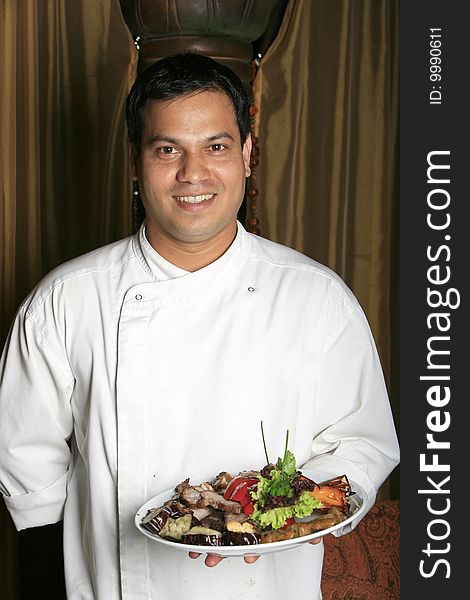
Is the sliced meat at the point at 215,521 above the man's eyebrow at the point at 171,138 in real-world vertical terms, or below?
below

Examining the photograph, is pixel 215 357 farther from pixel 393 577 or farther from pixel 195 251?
pixel 393 577

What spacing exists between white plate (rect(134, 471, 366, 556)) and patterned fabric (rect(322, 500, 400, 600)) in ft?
2.58

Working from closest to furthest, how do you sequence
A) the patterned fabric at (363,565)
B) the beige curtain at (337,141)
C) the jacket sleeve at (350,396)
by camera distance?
the jacket sleeve at (350,396) < the patterned fabric at (363,565) < the beige curtain at (337,141)

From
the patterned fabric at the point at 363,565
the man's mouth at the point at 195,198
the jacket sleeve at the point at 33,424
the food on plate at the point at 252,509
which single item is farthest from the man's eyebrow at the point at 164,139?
the patterned fabric at the point at 363,565

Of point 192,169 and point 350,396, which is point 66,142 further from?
point 350,396

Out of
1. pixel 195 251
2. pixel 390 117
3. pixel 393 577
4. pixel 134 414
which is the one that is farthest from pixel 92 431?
pixel 390 117

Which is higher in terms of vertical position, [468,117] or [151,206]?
[468,117]

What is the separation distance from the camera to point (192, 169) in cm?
169

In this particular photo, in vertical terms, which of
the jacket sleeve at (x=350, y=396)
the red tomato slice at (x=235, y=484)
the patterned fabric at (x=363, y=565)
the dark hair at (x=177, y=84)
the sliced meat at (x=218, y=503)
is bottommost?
the patterned fabric at (x=363, y=565)

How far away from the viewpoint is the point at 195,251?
5.93 ft

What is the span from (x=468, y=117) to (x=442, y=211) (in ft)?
0.91

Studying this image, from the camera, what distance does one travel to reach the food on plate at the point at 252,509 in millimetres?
1464

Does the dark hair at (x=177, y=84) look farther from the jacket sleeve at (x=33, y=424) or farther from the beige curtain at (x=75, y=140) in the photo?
the beige curtain at (x=75, y=140)

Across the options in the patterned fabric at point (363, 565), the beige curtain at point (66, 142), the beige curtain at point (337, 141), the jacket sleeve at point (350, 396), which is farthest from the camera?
the beige curtain at point (337, 141)
